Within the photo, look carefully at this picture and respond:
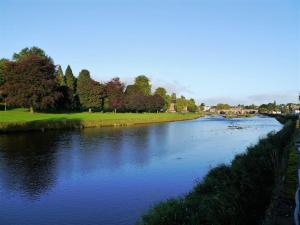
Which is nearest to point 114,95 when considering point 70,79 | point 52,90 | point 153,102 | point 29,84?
point 70,79

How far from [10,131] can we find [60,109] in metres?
40.7

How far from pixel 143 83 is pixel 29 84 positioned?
8668cm

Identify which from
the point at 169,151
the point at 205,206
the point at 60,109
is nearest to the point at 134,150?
the point at 169,151

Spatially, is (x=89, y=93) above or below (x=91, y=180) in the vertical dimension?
above

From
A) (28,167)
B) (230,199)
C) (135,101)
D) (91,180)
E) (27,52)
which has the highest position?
(27,52)

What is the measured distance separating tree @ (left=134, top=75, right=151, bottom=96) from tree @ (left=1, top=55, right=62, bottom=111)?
3124 inches

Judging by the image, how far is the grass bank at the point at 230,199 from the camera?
8.77 metres

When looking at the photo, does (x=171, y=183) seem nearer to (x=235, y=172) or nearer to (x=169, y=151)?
(x=235, y=172)

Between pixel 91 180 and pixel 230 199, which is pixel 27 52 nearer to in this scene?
pixel 91 180

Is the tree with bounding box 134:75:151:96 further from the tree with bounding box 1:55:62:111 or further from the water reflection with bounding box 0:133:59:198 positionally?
the water reflection with bounding box 0:133:59:198

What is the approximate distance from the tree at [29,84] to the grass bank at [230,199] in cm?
5717

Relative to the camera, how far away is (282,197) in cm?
1286

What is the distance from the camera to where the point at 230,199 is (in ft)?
33.4

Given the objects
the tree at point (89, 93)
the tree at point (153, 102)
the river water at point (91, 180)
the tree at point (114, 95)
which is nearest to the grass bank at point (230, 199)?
the river water at point (91, 180)
